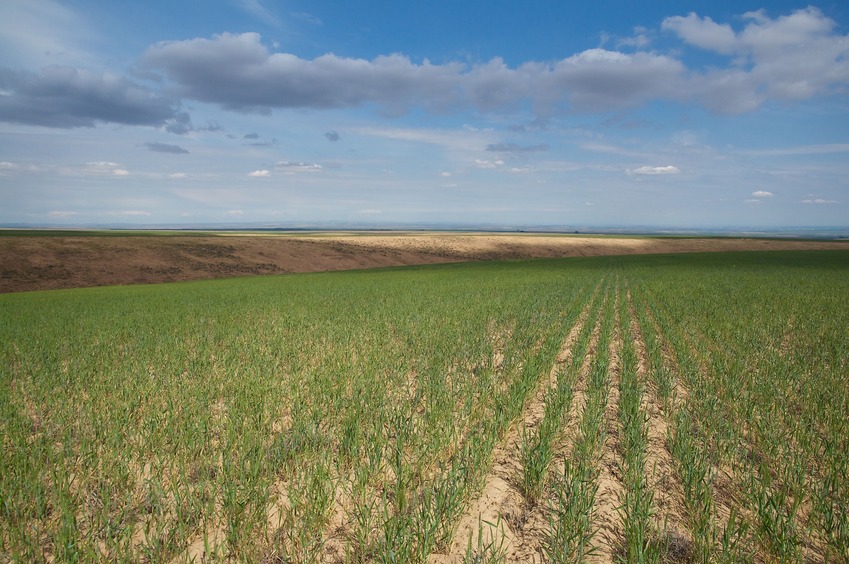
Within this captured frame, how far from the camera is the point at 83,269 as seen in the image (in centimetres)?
4281

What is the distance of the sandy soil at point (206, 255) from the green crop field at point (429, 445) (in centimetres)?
3576

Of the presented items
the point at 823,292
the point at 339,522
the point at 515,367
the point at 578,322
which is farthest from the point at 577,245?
the point at 339,522

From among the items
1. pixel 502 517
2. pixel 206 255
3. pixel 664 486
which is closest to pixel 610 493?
pixel 664 486

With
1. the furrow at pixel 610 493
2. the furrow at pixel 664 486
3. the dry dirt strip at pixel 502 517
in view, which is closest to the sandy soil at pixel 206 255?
the dry dirt strip at pixel 502 517

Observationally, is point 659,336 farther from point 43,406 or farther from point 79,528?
point 43,406

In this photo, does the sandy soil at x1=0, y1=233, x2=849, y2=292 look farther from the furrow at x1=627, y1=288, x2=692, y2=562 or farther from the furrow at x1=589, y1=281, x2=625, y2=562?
the furrow at x1=627, y1=288, x2=692, y2=562

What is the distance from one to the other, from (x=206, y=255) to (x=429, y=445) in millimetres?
57563

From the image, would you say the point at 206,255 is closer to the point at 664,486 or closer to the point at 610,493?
the point at 610,493

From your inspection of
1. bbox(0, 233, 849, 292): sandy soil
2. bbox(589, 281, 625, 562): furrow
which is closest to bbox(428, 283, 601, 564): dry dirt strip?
bbox(589, 281, 625, 562): furrow

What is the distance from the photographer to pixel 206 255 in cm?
5528

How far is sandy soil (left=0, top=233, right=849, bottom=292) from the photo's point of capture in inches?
1639

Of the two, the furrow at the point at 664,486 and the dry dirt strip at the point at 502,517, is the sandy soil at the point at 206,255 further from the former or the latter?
the furrow at the point at 664,486

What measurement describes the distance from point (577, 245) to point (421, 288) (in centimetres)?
7306

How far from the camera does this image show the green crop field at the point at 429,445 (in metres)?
3.99
